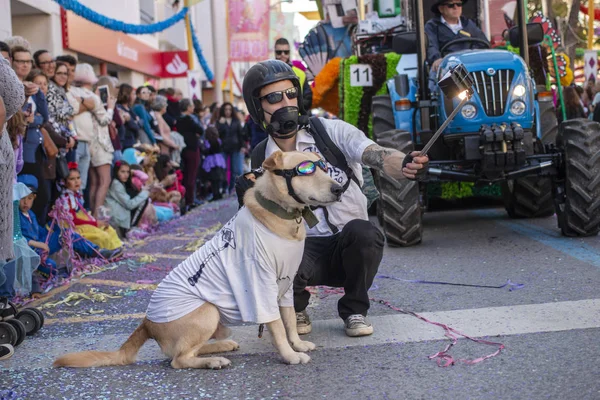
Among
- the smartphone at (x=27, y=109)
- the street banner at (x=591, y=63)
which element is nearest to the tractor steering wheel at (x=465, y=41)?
the smartphone at (x=27, y=109)

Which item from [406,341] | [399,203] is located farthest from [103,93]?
[406,341]

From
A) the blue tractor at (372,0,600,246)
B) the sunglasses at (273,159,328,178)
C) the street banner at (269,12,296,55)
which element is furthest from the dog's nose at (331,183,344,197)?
the street banner at (269,12,296,55)

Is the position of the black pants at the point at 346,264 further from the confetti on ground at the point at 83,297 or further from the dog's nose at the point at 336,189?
the confetti on ground at the point at 83,297

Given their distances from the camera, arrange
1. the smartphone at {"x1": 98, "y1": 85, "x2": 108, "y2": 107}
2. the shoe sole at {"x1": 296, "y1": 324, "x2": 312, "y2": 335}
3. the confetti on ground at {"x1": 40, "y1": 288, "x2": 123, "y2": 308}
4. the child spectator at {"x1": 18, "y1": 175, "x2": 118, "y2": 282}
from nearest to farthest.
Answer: the shoe sole at {"x1": 296, "y1": 324, "x2": 312, "y2": 335} → the confetti on ground at {"x1": 40, "y1": 288, "x2": 123, "y2": 308} → the child spectator at {"x1": 18, "y1": 175, "x2": 118, "y2": 282} → the smartphone at {"x1": 98, "y1": 85, "x2": 108, "y2": 107}

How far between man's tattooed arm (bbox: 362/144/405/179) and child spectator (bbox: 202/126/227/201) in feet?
36.7

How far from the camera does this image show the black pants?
13.9 feet

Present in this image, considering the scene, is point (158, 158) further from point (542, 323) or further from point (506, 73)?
point (542, 323)

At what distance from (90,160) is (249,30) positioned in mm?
15583

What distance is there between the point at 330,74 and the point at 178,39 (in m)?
20.6

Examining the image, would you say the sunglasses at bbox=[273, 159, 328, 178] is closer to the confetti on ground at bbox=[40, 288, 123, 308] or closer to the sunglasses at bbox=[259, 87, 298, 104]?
the sunglasses at bbox=[259, 87, 298, 104]

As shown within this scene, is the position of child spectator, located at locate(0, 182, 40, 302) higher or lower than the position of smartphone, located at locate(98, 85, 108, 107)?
lower

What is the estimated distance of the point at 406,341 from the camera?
13.4 feet

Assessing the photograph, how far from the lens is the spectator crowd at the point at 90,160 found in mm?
6434

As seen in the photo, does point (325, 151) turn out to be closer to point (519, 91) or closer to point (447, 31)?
point (519, 91)
